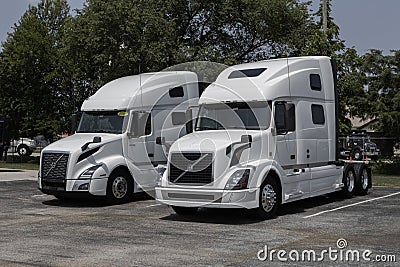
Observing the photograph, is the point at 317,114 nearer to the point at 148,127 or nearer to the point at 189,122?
the point at 189,122

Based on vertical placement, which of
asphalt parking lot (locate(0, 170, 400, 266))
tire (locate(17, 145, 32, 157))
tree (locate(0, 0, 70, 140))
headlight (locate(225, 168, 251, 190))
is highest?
tree (locate(0, 0, 70, 140))

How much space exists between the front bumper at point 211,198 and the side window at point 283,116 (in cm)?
169

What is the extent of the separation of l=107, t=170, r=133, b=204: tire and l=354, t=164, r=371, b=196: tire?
634 cm

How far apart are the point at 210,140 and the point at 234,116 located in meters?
1.07

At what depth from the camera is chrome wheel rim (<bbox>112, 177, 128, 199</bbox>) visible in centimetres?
1536

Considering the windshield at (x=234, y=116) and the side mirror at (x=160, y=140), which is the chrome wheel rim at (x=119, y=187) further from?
the windshield at (x=234, y=116)

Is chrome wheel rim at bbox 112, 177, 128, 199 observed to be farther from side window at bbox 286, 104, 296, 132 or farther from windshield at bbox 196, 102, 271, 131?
side window at bbox 286, 104, 296, 132

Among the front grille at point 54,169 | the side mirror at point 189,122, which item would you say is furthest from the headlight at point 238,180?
the front grille at point 54,169

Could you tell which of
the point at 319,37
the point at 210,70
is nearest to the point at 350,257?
the point at 210,70

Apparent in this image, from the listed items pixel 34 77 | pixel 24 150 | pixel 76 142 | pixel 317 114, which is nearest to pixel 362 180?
pixel 317 114

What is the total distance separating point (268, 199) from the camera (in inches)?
492

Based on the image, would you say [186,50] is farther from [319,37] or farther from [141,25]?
[319,37]

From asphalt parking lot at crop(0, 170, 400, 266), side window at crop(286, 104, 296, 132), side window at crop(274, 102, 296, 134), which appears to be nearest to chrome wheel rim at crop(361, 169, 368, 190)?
asphalt parking lot at crop(0, 170, 400, 266)

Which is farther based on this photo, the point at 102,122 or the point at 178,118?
the point at 178,118
